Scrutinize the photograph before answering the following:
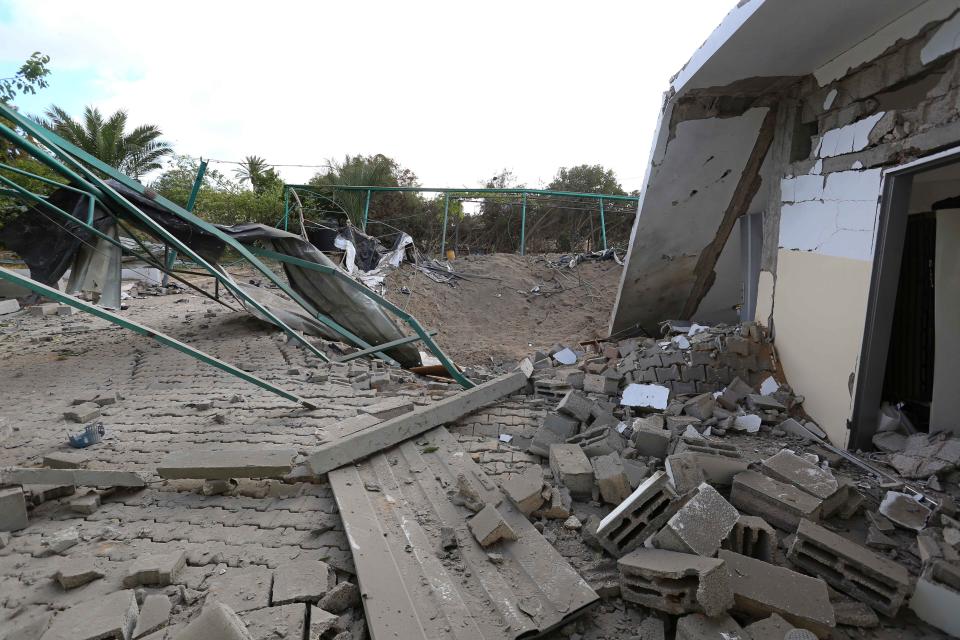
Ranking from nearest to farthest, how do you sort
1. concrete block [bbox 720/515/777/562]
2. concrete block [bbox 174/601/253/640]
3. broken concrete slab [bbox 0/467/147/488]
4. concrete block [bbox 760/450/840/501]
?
concrete block [bbox 174/601/253/640]
concrete block [bbox 720/515/777/562]
concrete block [bbox 760/450/840/501]
broken concrete slab [bbox 0/467/147/488]

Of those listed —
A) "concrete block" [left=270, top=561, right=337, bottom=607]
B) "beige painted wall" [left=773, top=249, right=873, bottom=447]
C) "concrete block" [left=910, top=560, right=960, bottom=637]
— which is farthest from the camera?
"beige painted wall" [left=773, top=249, right=873, bottom=447]

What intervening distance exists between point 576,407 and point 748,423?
4.50 feet

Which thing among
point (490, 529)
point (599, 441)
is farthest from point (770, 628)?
point (599, 441)

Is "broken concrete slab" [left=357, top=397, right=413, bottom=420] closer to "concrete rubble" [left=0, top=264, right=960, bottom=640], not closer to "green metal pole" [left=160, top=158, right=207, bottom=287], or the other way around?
"concrete rubble" [left=0, top=264, right=960, bottom=640]

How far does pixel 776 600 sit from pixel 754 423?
7.17ft

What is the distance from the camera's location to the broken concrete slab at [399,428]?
296cm

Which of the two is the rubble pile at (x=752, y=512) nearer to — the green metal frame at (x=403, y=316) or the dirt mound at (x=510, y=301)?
the green metal frame at (x=403, y=316)

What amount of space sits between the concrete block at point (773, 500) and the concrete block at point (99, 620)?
2956 millimetres

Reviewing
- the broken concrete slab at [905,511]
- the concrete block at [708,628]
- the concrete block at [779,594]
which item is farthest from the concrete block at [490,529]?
the broken concrete slab at [905,511]

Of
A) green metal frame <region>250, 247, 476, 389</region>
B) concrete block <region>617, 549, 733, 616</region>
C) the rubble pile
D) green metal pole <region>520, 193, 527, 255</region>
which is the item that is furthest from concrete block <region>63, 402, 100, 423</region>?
green metal pole <region>520, 193, 527, 255</region>

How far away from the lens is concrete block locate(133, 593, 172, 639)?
6.01 feet

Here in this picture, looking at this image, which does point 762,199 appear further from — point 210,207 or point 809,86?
point 210,207

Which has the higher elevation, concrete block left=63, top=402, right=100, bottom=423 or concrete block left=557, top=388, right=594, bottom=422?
concrete block left=557, top=388, right=594, bottom=422

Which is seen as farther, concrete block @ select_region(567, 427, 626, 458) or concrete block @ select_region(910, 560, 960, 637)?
concrete block @ select_region(567, 427, 626, 458)
